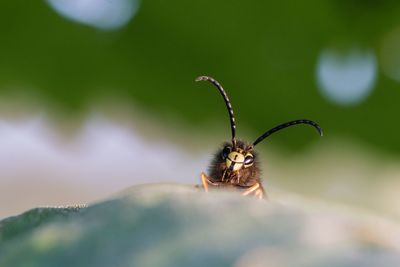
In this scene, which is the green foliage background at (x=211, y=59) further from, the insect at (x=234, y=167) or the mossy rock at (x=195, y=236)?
the mossy rock at (x=195, y=236)

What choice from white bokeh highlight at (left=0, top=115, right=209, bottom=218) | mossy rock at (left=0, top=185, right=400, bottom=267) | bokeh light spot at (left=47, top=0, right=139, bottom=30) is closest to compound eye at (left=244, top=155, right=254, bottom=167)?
mossy rock at (left=0, top=185, right=400, bottom=267)

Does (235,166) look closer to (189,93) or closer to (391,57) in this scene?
(189,93)

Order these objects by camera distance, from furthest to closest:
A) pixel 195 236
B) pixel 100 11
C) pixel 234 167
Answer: pixel 100 11, pixel 234 167, pixel 195 236

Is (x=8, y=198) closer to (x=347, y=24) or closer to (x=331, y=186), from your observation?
(x=331, y=186)

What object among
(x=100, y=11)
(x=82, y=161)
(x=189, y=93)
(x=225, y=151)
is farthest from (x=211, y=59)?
(x=225, y=151)

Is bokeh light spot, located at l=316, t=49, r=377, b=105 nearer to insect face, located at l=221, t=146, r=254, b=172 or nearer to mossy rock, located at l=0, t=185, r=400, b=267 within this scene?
insect face, located at l=221, t=146, r=254, b=172

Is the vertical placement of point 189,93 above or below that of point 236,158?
above

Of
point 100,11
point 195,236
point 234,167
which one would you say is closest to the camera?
point 195,236
